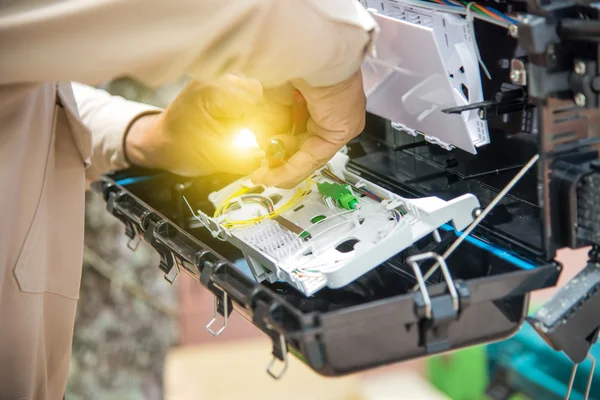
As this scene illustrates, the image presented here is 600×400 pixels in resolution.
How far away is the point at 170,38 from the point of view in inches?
29.7

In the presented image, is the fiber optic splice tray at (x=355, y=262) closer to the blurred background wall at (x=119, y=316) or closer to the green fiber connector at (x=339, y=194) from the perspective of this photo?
the green fiber connector at (x=339, y=194)

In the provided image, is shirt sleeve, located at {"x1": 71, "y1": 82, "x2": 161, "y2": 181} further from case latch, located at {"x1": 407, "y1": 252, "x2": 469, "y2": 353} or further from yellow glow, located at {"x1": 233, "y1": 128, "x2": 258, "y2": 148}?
case latch, located at {"x1": 407, "y1": 252, "x2": 469, "y2": 353}

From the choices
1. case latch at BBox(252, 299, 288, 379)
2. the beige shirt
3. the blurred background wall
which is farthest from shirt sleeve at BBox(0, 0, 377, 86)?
the blurred background wall

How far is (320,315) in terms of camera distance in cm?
75

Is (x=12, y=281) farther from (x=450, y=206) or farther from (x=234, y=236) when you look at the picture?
(x=450, y=206)

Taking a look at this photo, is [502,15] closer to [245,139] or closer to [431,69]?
[431,69]

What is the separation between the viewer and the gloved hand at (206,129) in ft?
3.91

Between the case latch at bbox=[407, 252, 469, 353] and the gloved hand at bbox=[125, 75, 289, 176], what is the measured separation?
1.18 ft

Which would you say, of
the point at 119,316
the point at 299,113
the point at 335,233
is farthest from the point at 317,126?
the point at 119,316

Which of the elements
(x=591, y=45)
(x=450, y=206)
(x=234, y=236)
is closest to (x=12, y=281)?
(x=234, y=236)

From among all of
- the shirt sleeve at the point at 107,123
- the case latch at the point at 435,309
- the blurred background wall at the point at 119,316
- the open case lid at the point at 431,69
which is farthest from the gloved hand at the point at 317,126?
the blurred background wall at the point at 119,316

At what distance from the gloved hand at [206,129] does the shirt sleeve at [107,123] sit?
2 centimetres

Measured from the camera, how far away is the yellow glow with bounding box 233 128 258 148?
121cm

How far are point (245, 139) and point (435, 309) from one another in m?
0.52
